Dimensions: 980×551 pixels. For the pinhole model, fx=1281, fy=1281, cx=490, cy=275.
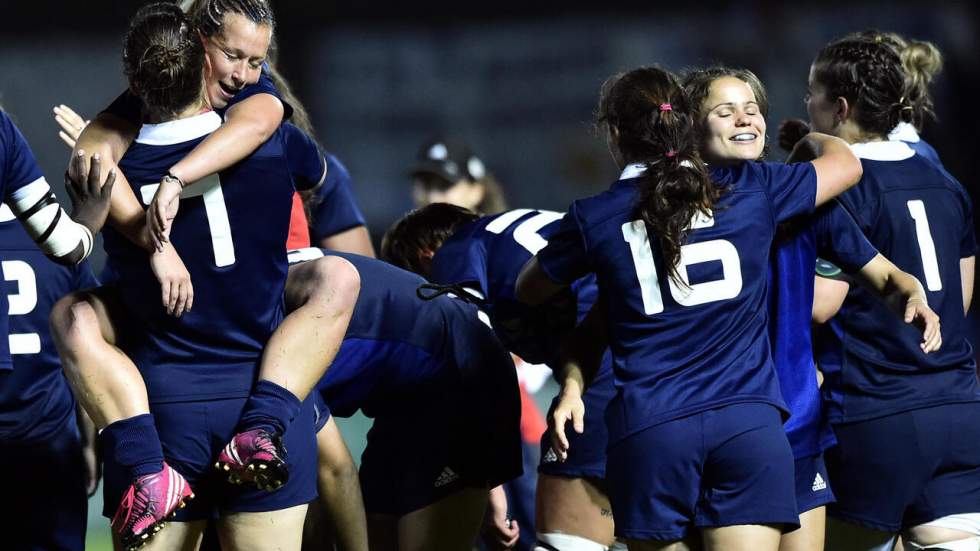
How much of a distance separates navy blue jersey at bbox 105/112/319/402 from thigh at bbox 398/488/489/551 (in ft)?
3.23

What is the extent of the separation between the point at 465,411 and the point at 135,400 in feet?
3.89

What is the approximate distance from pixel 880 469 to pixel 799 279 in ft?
2.19

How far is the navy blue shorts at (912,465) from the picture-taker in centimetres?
367

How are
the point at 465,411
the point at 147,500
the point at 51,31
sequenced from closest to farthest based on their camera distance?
the point at 147,500
the point at 465,411
the point at 51,31

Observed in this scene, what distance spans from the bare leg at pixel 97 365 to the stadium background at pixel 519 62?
24.4ft

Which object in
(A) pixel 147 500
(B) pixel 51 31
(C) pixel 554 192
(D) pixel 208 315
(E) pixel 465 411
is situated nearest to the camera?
(A) pixel 147 500

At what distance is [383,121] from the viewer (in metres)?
11.1

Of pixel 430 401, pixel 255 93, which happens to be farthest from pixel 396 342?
pixel 255 93

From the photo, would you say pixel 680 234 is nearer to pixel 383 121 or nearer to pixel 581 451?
pixel 581 451

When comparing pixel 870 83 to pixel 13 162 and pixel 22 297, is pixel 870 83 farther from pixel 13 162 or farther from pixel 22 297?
pixel 22 297

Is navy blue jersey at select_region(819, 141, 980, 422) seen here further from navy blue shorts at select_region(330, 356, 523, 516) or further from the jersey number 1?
navy blue shorts at select_region(330, 356, 523, 516)

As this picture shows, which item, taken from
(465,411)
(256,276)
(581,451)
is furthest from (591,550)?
(256,276)

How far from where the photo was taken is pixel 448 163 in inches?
268

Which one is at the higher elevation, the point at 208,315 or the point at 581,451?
the point at 208,315
